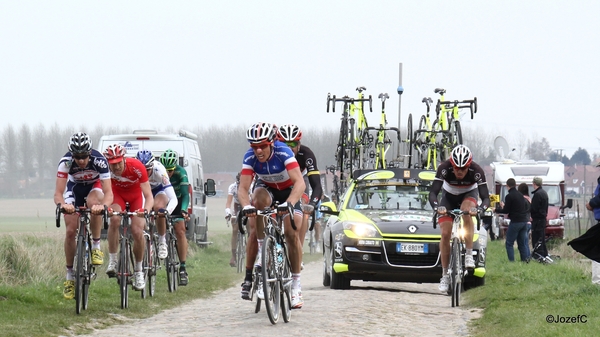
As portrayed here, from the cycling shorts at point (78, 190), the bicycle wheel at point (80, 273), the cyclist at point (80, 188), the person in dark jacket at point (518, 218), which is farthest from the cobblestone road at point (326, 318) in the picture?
the person in dark jacket at point (518, 218)

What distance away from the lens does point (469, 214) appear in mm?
13695

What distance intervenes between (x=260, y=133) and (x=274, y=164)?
49 cm

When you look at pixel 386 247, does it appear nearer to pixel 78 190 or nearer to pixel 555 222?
pixel 78 190

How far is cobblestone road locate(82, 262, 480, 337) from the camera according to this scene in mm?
10203

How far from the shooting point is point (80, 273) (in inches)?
456

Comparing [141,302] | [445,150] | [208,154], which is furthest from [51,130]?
[141,302]

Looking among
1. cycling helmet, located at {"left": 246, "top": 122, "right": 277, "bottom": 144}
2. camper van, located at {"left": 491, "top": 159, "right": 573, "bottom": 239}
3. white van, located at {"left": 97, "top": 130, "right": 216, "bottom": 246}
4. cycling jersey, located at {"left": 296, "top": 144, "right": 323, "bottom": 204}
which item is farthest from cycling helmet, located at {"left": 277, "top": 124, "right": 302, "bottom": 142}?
camper van, located at {"left": 491, "top": 159, "right": 573, "bottom": 239}

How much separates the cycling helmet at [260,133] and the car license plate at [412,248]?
458 cm

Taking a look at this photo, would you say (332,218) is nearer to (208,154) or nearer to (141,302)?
(141,302)

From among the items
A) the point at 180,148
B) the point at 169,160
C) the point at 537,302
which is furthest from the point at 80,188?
the point at 180,148

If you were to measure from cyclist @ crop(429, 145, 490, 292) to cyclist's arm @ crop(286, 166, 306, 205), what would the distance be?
9.96 feet

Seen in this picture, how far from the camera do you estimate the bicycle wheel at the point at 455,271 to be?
44.7 feet

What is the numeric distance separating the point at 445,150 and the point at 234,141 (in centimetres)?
8716

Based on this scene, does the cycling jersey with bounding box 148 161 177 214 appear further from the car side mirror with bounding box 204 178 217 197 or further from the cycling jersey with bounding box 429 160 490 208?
the car side mirror with bounding box 204 178 217 197
